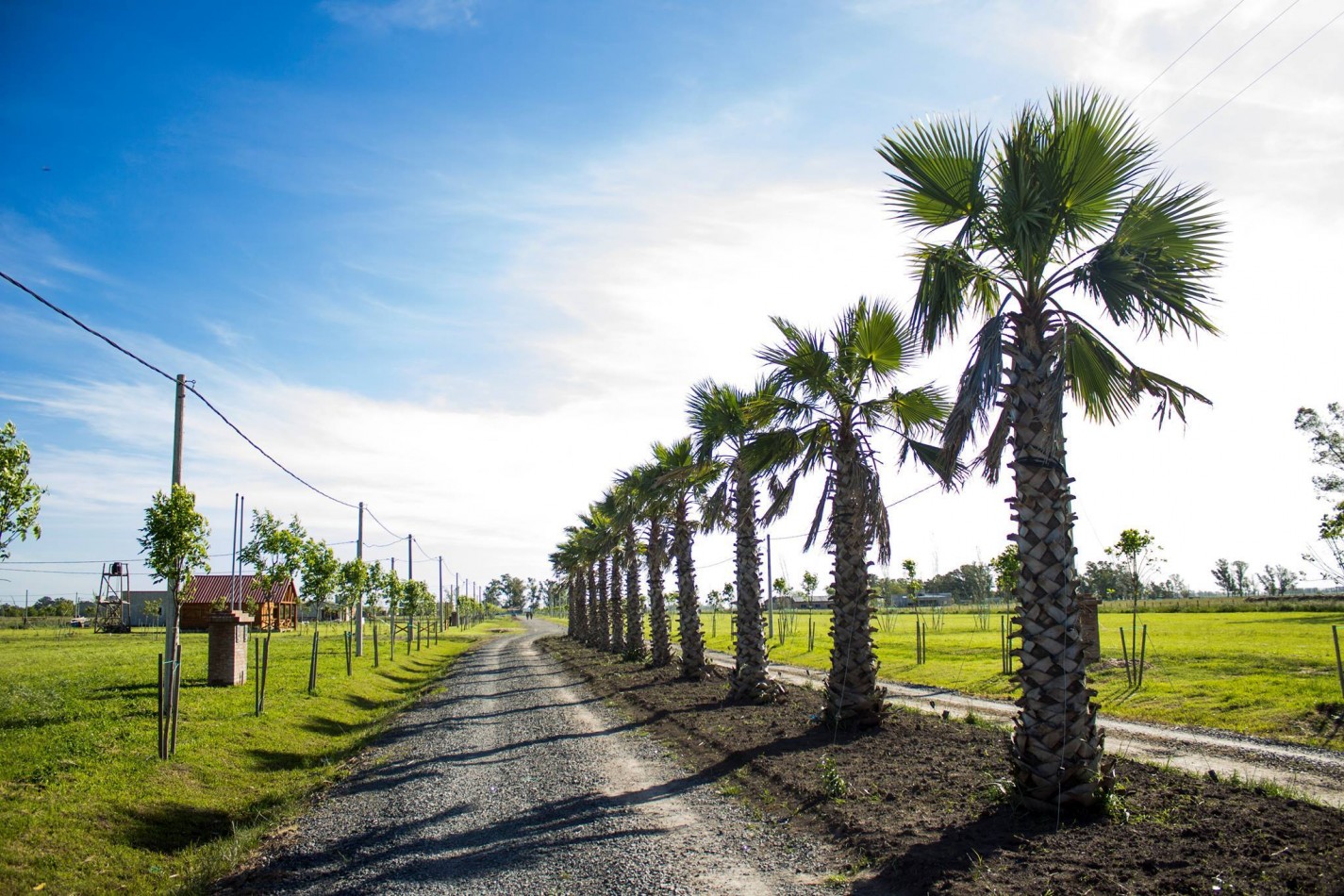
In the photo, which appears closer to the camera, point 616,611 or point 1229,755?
point 1229,755

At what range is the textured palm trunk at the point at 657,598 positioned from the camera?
27.8 m

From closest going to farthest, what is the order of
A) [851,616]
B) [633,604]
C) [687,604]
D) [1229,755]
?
[1229,755], [851,616], [687,604], [633,604]

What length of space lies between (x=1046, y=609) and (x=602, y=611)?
37893 millimetres

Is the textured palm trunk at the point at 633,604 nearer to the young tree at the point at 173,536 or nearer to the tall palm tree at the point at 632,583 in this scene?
the tall palm tree at the point at 632,583

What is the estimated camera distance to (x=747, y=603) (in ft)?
60.0

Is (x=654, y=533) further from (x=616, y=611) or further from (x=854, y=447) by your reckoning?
(x=854, y=447)

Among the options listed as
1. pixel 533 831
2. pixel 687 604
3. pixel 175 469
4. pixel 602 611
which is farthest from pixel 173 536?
pixel 602 611

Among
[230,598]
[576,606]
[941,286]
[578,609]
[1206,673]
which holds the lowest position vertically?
[578,609]

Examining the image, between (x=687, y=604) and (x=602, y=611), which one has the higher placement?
(x=687, y=604)

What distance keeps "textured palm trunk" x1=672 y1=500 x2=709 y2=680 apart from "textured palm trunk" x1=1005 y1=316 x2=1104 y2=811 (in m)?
16.0

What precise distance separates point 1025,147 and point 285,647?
34.0 m

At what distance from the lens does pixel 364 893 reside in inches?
257

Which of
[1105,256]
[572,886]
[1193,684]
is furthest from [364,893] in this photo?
[1193,684]

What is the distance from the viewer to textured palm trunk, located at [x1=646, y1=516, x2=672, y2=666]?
27.8 m
